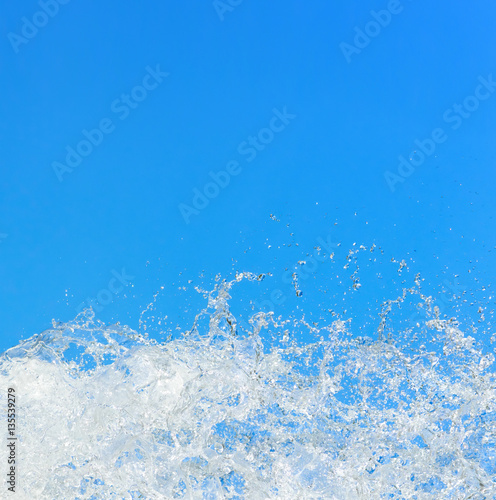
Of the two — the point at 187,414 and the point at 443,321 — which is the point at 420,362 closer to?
the point at 443,321

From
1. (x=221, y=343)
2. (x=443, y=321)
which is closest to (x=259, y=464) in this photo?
(x=221, y=343)

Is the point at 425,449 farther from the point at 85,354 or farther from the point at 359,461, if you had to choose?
the point at 85,354

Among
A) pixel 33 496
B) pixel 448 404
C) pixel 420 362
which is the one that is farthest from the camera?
pixel 420 362

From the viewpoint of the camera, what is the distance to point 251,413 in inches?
140

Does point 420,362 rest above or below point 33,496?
above

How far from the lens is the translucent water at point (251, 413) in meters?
3.29

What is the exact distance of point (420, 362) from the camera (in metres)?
3.76

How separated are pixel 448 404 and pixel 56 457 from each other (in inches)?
88.9

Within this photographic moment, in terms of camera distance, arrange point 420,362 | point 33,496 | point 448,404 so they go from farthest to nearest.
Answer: point 420,362
point 448,404
point 33,496

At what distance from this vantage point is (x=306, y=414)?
359 cm

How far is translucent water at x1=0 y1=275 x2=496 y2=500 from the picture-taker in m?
3.29

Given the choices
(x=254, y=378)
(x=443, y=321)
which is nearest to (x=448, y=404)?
(x=443, y=321)

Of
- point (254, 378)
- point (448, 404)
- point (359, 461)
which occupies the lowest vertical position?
point (359, 461)

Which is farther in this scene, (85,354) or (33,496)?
(85,354)
